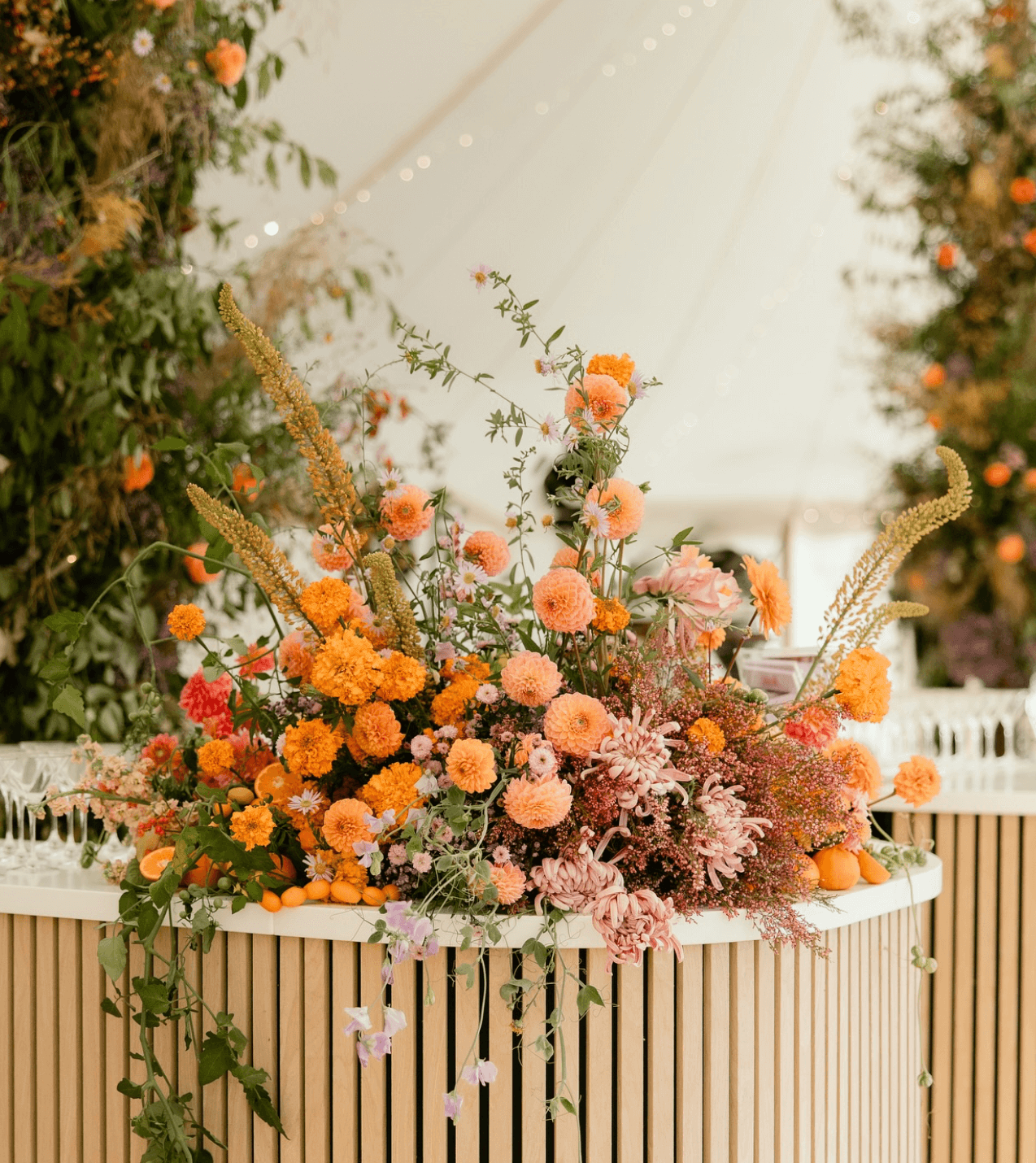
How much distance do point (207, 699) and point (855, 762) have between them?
0.90 m

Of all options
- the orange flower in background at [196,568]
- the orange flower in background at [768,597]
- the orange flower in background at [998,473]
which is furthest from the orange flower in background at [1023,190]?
the orange flower in background at [768,597]

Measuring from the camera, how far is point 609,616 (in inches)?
55.9

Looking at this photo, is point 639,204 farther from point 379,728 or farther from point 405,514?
point 379,728

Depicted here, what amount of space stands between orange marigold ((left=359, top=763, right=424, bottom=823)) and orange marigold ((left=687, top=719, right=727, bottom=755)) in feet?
1.07

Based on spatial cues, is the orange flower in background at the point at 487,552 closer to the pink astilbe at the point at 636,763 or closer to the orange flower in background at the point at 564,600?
the orange flower in background at the point at 564,600

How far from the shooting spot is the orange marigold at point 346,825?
4.50 ft

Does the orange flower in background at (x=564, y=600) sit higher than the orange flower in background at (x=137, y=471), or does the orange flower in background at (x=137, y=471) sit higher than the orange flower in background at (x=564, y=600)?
the orange flower in background at (x=137, y=471)

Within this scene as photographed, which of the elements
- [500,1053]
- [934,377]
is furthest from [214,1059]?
[934,377]

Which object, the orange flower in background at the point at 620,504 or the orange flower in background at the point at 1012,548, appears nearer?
the orange flower in background at the point at 620,504

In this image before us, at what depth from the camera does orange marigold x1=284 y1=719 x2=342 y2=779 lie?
4.58 ft

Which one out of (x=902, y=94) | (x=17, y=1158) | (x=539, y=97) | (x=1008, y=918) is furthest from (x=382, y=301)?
(x=17, y=1158)

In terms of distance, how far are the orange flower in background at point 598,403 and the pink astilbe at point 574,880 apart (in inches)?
19.7

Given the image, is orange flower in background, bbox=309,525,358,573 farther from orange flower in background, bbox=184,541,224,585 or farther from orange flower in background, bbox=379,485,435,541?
orange flower in background, bbox=184,541,224,585

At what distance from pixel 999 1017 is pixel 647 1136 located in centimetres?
140
